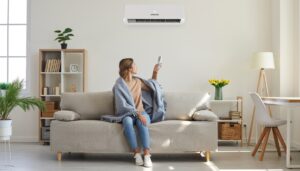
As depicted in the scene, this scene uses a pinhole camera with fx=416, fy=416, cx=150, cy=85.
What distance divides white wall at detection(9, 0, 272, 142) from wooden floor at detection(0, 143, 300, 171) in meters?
1.43

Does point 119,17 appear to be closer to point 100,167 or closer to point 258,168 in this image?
point 100,167

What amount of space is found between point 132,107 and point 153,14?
2.21m

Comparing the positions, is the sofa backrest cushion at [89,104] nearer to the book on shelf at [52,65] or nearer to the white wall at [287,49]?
the book on shelf at [52,65]

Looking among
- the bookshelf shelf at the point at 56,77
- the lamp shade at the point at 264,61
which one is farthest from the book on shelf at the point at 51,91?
the lamp shade at the point at 264,61

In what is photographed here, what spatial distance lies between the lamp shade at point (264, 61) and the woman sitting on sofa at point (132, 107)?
176cm

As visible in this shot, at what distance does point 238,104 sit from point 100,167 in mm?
3025

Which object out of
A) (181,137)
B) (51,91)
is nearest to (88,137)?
(181,137)

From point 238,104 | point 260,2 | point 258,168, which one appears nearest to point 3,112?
point 258,168

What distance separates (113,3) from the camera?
6703mm

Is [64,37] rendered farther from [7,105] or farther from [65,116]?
[7,105]

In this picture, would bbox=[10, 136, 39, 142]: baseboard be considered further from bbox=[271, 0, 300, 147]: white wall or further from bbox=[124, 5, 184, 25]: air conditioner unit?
bbox=[271, 0, 300, 147]: white wall

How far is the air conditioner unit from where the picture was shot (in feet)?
21.4

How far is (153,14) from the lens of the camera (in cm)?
652

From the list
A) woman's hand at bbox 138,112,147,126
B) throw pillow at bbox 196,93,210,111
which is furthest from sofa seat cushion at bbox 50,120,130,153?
throw pillow at bbox 196,93,210,111
